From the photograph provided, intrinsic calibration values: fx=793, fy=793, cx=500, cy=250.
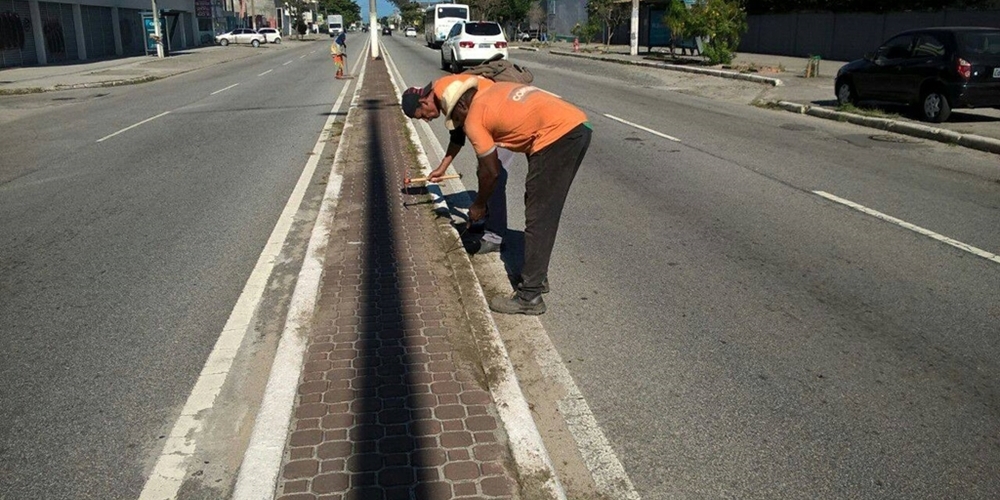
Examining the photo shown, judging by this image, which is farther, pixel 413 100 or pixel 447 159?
pixel 447 159

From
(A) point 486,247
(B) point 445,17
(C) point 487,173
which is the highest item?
(B) point 445,17

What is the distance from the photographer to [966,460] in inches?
136

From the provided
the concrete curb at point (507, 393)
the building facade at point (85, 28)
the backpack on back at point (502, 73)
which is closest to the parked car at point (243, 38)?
the building facade at point (85, 28)

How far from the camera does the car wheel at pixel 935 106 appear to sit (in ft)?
45.7

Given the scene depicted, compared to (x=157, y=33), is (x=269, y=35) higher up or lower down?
higher up

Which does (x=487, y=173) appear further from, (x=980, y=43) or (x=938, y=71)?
(x=980, y=43)

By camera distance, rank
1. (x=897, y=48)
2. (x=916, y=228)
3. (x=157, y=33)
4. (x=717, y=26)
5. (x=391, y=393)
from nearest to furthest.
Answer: (x=391, y=393)
(x=916, y=228)
(x=897, y=48)
(x=717, y=26)
(x=157, y=33)

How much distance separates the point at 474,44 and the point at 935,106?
56.2 feet

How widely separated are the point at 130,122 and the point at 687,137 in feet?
35.6

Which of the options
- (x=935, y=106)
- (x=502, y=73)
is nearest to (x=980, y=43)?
(x=935, y=106)

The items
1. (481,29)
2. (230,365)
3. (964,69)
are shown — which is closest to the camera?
(230,365)

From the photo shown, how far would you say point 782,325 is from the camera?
4.92 meters

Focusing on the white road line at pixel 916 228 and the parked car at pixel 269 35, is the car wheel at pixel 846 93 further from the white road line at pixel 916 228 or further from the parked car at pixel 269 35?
the parked car at pixel 269 35

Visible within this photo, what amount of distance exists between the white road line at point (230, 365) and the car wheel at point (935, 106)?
463 inches
